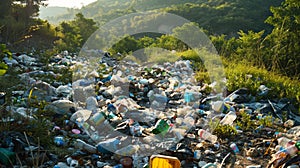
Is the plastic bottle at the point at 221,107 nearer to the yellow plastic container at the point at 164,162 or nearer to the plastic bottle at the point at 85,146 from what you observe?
the plastic bottle at the point at 85,146

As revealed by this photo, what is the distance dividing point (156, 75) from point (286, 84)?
6.38 feet

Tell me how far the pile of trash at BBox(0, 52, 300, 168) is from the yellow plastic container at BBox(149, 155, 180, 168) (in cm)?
86

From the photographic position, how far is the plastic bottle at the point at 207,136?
269 cm

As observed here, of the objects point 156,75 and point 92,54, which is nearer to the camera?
point 156,75

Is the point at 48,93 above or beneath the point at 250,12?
beneath

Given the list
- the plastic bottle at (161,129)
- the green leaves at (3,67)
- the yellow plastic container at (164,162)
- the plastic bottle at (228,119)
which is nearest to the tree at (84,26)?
the plastic bottle at (228,119)

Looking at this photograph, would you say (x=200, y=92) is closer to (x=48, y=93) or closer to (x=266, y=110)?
(x=266, y=110)

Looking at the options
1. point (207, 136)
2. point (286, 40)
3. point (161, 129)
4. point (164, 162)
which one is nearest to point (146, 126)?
point (161, 129)

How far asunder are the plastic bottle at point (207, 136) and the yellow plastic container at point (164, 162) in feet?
6.05

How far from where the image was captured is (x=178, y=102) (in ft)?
12.5

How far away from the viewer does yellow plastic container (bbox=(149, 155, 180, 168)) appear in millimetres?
878

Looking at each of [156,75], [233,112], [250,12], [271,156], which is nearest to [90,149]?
[271,156]

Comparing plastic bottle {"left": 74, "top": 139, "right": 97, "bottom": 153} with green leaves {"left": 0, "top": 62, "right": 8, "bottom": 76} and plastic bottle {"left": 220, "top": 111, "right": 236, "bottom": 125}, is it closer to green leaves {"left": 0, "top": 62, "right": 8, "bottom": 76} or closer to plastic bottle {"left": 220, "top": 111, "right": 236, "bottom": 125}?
green leaves {"left": 0, "top": 62, "right": 8, "bottom": 76}

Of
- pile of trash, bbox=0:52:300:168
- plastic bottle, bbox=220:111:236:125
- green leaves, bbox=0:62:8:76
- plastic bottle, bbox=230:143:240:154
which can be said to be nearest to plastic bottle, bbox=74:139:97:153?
pile of trash, bbox=0:52:300:168
